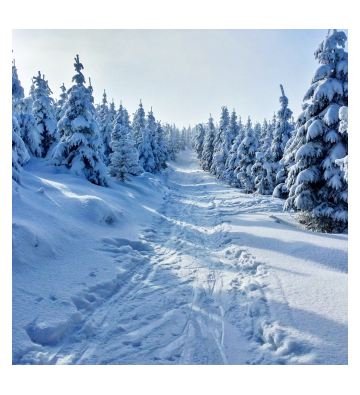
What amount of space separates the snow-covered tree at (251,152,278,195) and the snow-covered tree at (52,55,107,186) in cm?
1666

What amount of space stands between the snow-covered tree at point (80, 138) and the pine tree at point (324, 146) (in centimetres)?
1501

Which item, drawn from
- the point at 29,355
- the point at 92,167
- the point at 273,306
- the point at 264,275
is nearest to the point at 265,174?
the point at 92,167

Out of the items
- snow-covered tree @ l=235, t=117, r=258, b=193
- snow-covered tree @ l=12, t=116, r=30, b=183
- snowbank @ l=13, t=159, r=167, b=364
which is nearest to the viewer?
snowbank @ l=13, t=159, r=167, b=364

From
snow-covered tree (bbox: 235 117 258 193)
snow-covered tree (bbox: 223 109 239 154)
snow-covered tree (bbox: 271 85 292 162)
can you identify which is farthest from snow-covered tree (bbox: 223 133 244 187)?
snow-covered tree (bbox: 271 85 292 162)

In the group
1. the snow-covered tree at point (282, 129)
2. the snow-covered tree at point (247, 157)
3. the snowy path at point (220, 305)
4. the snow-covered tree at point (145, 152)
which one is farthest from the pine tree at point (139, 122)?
the snowy path at point (220, 305)

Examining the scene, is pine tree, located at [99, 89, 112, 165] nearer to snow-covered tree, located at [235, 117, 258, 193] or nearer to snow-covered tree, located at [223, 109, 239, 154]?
snow-covered tree, located at [235, 117, 258, 193]

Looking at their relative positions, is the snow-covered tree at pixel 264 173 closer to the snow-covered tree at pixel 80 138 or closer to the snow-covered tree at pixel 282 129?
the snow-covered tree at pixel 282 129

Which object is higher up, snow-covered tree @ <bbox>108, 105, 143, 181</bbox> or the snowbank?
snow-covered tree @ <bbox>108, 105, 143, 181</bbox>

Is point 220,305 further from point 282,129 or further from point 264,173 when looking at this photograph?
point 282,129

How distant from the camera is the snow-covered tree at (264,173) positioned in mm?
25403

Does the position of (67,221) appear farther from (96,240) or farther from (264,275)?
(264,275)

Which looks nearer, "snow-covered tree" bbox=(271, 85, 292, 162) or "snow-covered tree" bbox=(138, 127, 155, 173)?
"snow-covered tree" bbox=(271, 85, 292, 162)

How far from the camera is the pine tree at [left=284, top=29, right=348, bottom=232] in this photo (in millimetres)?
11070

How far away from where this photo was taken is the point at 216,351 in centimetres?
439
